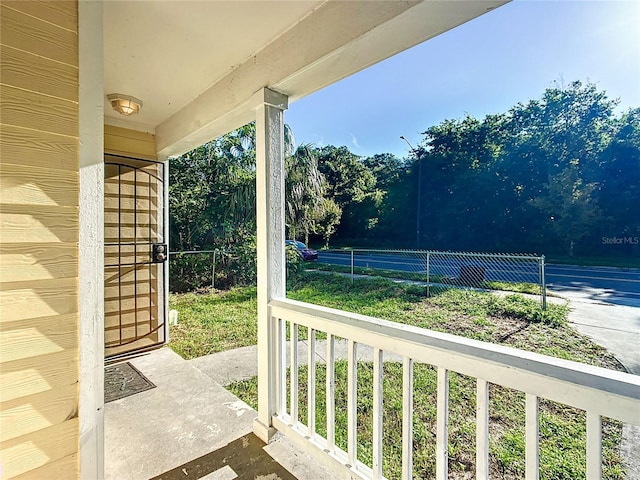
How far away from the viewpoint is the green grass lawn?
5.32 ft

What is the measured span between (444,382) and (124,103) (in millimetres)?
2967

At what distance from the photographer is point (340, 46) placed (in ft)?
4.39

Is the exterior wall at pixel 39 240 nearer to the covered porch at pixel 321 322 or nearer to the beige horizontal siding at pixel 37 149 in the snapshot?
the beige horizontal siding at pixel 37 149

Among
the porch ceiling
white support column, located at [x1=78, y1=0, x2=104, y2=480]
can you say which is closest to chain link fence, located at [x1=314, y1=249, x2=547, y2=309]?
the porch ceiling

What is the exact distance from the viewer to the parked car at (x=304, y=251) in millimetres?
4948

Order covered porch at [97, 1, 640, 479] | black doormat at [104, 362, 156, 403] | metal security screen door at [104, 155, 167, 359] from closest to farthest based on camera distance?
1. covered porch at [97, 1, 640, 479]
2. black doormat at [104, 362, 156, 403]
3. metal security screen door at [104, 155, 167, 359]

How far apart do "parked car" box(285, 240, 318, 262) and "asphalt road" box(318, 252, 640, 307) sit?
52 cm

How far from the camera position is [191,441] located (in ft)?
5.78

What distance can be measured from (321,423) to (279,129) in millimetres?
2079

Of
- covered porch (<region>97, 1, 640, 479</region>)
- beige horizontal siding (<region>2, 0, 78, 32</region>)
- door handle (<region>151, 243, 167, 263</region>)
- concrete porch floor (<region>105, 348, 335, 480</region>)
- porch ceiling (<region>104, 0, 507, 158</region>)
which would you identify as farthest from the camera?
door handle (<region>151, 243, 167, 263</region>)

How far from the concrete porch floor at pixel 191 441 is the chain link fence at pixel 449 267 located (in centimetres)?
225

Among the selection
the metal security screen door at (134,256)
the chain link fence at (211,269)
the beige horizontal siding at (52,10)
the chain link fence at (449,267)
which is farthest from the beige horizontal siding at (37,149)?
the chain link fence at (211,269)

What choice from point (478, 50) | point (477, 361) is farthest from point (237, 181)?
point (477, 361)

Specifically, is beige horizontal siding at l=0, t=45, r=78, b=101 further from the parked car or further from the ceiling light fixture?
the parked car
